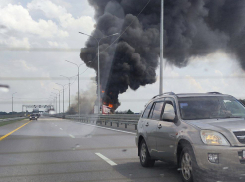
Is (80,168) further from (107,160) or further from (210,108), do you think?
(210,108)

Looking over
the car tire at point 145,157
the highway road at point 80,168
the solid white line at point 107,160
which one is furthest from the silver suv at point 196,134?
the solid white line at point 107,160

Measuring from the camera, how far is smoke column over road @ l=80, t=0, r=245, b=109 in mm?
40656

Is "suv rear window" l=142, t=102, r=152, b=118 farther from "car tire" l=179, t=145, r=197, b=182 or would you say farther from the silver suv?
"car tire" l=179, t=145, r=197, b=182

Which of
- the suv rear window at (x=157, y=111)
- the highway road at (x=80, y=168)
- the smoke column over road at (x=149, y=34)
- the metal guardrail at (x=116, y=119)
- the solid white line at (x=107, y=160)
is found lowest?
the highway road at (x=80, y=168)

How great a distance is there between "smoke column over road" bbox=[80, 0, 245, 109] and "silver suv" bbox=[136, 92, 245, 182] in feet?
110

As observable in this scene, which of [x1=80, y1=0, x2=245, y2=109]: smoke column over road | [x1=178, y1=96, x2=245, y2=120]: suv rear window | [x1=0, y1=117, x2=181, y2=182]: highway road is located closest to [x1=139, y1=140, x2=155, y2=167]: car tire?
[x1=0, y1=117, x2=181, y2=182]: highway road

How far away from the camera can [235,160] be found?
4.71 m

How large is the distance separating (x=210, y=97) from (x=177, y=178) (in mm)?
1610

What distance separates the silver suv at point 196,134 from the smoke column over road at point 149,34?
110 ft

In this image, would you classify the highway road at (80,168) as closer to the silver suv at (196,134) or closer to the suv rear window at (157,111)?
the silver suv at (196,134)

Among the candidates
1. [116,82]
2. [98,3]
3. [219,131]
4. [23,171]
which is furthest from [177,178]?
[98,3]

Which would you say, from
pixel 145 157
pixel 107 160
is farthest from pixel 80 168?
pixel 145 157

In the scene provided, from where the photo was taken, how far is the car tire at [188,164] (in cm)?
504

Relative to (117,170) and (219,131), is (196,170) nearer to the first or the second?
(219,131)
